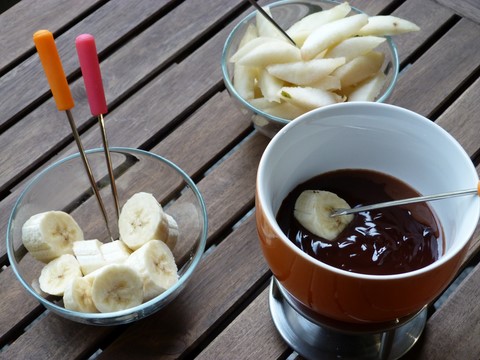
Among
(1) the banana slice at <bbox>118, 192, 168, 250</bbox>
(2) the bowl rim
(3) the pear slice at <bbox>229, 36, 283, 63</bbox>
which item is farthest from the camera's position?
(3) the pear slice at <bbox>229, 36, 283, 63</bbox>

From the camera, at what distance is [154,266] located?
70 cm

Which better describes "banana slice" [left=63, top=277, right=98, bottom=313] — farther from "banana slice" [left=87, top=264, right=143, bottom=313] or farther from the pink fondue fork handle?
the pink fondue fork handle

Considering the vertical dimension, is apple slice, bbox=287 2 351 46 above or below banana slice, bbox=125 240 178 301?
above

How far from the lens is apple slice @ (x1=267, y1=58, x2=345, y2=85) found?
0.78 metres

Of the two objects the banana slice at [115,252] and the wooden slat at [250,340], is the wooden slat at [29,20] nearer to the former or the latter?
the banana slice at [115,252]

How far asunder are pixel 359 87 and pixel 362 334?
298 mm

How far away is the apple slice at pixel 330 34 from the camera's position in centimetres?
79

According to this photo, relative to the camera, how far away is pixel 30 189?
75 cm

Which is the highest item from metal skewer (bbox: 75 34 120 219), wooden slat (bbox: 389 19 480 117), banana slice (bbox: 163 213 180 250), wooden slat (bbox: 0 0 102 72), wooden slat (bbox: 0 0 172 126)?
metal skewer (bbox: 75 34 120 219)

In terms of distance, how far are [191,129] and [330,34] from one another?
195 millimetres

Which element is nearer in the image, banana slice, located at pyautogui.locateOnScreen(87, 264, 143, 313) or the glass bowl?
banana slice, located at pyautogui.locateOnScreen(87, 264, 143, 313)

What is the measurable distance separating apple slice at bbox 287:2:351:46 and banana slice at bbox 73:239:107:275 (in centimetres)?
33

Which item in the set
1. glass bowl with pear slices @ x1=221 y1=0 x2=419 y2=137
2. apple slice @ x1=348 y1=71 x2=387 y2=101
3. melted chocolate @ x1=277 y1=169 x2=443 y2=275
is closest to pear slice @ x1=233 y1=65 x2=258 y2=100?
glass bowl with pear slices @ x1=221 y1=0 x2=419 y2=137

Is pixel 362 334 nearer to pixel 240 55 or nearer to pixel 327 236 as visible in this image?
pixel 327 236
